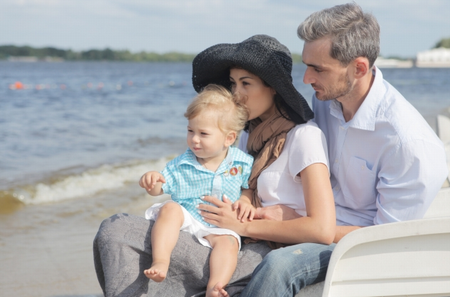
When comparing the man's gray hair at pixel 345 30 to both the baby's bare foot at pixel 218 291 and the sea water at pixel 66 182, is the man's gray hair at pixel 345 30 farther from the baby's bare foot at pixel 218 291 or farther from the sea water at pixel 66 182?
the sea water at pixel 66 182

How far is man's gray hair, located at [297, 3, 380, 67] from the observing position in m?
2.48

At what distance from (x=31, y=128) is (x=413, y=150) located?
10.8 meters

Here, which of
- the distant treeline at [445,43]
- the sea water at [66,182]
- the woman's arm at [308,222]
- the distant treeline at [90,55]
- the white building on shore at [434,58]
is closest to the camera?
the woman's arm at [308,222]

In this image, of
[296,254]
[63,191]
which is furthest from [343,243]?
[63,191]

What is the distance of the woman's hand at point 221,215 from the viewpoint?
2.56 metres

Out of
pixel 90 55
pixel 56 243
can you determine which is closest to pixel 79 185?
pixel 56 243

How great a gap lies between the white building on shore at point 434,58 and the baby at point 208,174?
92.7 m

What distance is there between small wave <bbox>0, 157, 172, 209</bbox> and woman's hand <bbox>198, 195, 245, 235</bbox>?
4.50 m

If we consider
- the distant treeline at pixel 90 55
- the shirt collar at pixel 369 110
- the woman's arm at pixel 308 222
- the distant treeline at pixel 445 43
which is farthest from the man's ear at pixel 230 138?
the distant treeline at pixel 445 43

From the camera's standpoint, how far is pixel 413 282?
2113mm

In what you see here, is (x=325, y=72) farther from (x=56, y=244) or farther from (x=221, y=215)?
(x=56, y=244)

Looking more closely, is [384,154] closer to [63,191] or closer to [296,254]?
[296,254]

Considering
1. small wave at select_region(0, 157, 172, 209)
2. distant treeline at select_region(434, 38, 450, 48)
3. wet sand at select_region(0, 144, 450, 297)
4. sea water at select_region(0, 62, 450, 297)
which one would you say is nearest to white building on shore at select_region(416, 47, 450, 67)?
distant treeline at select_region(434, 38, 450, 48)

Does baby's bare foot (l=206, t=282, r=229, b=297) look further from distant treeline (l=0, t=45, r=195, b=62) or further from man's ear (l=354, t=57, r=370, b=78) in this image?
distant treeline (l=0, t=45, r=195, b=62)
